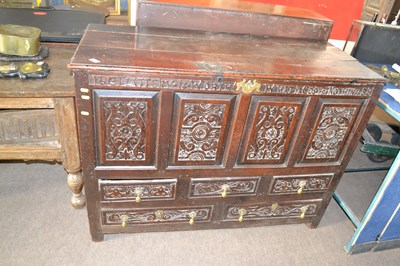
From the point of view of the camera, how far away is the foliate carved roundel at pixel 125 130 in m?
1.31

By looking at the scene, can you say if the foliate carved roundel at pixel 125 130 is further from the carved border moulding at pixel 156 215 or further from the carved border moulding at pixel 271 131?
the carved border moulding at pixel 271 131

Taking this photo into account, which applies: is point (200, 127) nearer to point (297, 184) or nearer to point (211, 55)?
point (211, 55)

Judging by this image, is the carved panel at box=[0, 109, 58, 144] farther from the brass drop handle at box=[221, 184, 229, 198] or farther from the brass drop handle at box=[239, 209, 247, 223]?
the brass drop handle at box=[239, 209, 247, 223]

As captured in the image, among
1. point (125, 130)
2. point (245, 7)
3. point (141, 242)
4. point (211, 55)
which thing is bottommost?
point (141, 242)

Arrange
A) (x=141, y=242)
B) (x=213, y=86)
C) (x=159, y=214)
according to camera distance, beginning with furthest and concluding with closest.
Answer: (x=141, y=242)
(x=159, y=214)
(x=213, y=86)

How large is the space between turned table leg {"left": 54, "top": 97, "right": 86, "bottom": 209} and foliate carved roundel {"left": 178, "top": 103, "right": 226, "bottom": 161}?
0.55 meters

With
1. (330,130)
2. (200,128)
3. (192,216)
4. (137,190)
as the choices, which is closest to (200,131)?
(200,128)

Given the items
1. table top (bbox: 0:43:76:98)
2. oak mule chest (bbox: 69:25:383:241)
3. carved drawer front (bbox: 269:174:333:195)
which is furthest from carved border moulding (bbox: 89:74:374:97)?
carved drawer front (bbox: 269:174:333:195)

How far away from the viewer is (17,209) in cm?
190

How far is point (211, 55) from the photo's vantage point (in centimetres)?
143

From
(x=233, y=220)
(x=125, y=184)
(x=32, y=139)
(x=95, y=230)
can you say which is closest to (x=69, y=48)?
(x=32, y=139)

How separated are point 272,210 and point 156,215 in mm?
668

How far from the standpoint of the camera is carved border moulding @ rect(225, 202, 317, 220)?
1.79 m

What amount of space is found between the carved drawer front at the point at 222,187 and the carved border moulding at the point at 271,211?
132 millimetres
